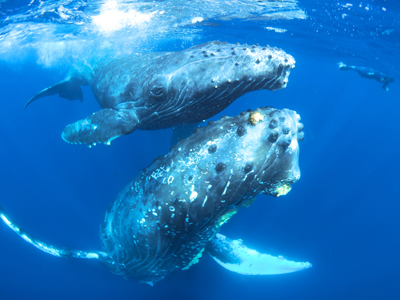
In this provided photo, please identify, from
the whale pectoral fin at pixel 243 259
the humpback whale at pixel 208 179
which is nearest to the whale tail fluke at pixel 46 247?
the humpback whale at pixel 208 179

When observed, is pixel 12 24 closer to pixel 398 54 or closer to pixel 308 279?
pixel 308 279

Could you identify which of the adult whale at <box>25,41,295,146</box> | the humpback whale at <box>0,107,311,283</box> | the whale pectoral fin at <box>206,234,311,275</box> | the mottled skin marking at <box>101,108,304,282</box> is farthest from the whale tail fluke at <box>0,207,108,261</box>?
A: the whale pectoral fin at <box>206,234,311,275</box>

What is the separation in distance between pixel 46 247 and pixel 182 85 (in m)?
5.86

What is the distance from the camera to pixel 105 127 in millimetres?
5793

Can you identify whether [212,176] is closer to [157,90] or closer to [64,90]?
[157,90]

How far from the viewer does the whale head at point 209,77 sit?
452 centimetres

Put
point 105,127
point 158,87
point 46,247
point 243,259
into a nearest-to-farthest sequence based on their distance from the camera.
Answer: point 158,87 < point 105,127 < point 46,247 < point 243,259

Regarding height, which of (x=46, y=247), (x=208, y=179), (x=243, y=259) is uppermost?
(x=208, y=179)

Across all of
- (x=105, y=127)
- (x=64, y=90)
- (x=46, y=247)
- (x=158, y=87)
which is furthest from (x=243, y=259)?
(x=64, y=90)

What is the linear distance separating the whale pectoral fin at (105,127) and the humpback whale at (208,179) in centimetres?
139

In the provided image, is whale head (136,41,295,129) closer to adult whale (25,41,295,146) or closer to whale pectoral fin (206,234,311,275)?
adult whale (25,41,295,146)

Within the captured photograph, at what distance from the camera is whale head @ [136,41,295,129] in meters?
4.52

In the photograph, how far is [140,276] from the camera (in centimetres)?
685

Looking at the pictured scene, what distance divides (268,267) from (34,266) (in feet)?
44.9
